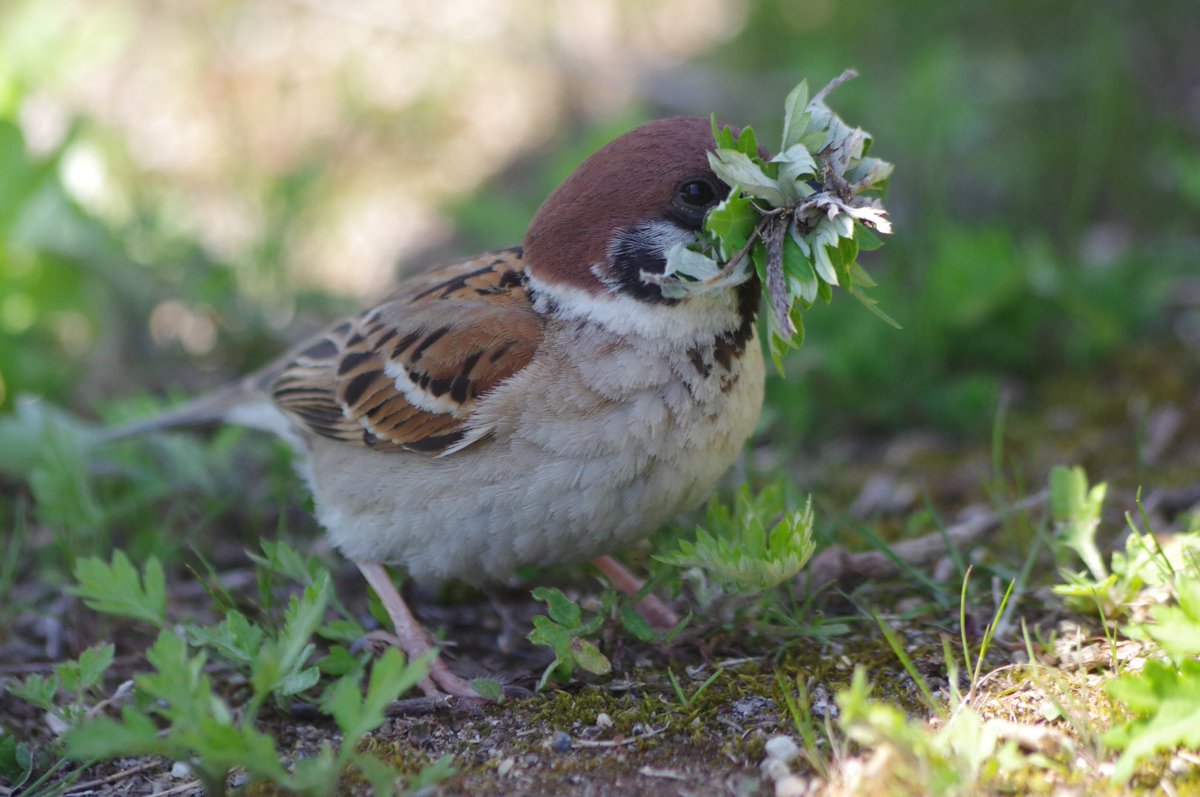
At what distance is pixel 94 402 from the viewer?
5.11 meters

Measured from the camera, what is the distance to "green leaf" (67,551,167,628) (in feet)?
9.27

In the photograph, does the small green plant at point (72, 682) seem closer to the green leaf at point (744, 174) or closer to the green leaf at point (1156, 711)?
the green leaf at point (744, 174)

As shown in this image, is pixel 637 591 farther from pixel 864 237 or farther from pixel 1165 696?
pixel 1165 696

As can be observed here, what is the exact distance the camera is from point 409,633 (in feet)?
11.1

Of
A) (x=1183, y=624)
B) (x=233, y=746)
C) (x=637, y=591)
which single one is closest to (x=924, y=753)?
(x=1183, y=624)

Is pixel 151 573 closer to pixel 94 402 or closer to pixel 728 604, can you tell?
pixel 728 604

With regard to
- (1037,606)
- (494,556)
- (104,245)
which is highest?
(104,245)

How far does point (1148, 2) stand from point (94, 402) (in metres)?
6.13

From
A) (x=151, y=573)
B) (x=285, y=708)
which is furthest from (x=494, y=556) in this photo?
(x=151, y=573)

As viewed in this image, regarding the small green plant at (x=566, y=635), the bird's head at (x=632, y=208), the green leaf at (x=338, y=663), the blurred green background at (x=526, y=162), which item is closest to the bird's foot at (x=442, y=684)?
the green leaf at (x=338, y=663)

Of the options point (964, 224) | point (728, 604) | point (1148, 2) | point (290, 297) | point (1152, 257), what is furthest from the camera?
point (1148, 2)

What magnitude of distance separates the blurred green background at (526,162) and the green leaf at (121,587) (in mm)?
2255

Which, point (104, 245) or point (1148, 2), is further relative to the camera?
point (1148, 2)

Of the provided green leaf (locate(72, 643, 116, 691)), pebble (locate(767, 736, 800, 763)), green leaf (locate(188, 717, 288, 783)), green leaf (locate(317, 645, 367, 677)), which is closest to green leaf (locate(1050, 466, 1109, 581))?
pebble (locate(767, 736, 800, 763))
